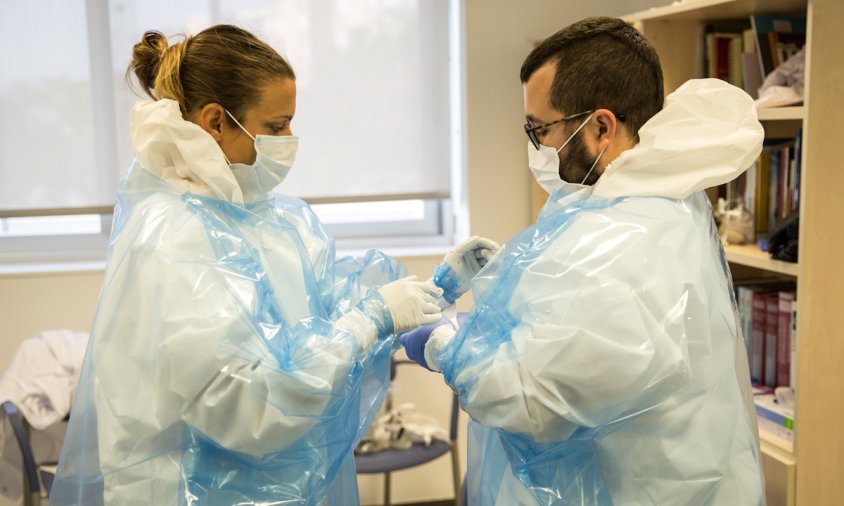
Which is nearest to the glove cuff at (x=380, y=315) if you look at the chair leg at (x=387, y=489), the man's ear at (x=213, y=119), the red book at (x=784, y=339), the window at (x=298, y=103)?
the man's ear at (x=213, y=119)

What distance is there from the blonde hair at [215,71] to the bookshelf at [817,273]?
1.19 meters

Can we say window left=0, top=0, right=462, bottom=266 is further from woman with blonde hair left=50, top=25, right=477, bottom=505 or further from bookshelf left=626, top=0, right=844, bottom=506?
woman with blonde hair left=50, top=25, right=477, bottom=505

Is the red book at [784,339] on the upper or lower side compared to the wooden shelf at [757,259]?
lower

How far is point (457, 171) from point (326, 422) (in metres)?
2.13

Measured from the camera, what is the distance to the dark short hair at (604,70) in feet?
4.33

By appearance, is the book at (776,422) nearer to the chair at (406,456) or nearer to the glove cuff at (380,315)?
the chair at (406,456)

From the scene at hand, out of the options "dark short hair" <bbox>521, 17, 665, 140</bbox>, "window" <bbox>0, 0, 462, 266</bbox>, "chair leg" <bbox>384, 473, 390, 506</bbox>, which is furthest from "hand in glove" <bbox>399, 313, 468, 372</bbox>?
"window" <bbox>0, 0, 462, 266</bbox>

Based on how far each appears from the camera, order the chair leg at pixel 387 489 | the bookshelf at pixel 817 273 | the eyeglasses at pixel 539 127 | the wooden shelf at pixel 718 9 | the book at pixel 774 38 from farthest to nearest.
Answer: the chair leg at pixel 387 489 < the book at pixel 774 38 < the wooden shelf at pixel 718 9 < the bookshelf at pixel 817 273 < the eyeglasses at pixel 539 127

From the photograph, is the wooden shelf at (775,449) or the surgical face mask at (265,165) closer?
the surgical face mask at (265,165)

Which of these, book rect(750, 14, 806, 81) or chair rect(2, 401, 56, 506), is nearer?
book rect(750, 14, 806, 81)

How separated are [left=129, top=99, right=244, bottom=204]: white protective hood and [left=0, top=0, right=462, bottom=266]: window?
68.1 inches

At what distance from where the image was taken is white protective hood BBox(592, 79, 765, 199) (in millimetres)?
1223

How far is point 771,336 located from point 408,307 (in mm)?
1240

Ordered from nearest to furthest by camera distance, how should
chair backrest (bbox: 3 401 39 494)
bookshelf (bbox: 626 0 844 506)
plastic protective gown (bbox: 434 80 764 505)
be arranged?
plastic protective gown (bbox: 434 80 764 505) < bookshelf (bbox: 626 0 844 506) < chair backrest (bbox: 3 401 39 494)
